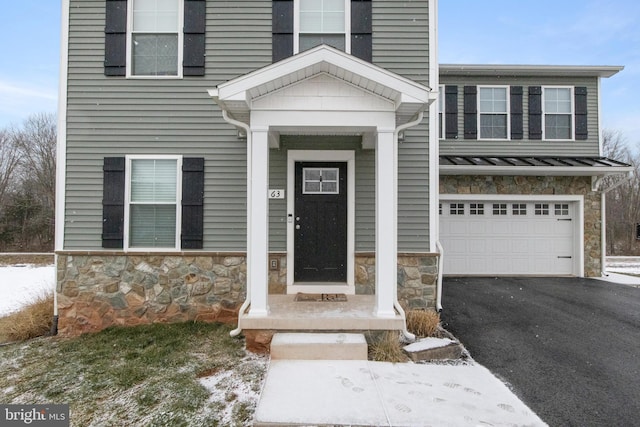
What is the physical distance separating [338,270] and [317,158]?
1.67m

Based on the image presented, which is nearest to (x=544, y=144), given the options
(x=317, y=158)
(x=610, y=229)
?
(x=317, y=158)

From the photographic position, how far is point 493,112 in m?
8.38

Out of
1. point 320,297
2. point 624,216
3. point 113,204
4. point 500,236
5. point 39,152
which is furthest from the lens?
point 39,152

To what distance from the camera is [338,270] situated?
509cm

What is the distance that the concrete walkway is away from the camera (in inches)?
97.5

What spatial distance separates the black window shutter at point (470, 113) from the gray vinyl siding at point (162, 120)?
542 centimetres

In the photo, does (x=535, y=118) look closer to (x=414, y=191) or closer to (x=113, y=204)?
(x=414, y=191)

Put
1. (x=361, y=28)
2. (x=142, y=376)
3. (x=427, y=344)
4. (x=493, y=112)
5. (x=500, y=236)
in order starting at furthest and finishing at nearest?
(x=493, y=112) → (x=500, y=236) → (x=361, y=28) → (x=427, y=344) → (x=142, y=376)

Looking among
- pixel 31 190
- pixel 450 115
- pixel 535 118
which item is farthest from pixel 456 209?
pixel 31 190

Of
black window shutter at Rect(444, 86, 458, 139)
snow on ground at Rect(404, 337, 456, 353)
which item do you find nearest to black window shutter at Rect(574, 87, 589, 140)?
black window shutter at Rect(444, 86, 458, 139)

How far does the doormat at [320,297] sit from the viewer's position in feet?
15.1

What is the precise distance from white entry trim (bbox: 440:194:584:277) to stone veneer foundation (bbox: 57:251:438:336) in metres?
3.39

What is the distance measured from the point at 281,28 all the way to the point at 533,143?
6.64 meters

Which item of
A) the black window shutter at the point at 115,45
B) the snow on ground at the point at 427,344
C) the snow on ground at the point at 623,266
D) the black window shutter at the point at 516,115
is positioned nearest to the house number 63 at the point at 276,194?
the snow on ground at the point at 427,344
